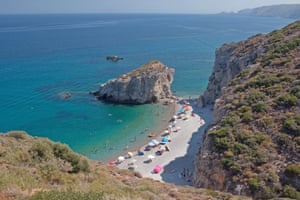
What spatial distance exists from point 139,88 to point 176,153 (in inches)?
734

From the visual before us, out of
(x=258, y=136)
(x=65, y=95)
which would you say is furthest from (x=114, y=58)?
(x=258, y=136)

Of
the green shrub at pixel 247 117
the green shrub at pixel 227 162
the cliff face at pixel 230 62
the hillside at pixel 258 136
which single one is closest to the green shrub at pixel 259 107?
the hillside at pixel 258 136

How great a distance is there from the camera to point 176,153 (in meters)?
31.9

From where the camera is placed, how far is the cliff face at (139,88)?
158 feet

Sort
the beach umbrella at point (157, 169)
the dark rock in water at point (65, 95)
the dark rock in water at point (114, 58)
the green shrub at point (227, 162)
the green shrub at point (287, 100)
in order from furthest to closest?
the dark rock in water at point (114, 58), the dark rock in water at point (65, 95), the beach umbrella at point (157, 169), the green shrub at point (287, 100), the green shrub at point (227, 162)

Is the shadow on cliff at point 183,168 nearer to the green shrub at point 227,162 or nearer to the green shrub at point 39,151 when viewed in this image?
the green shrub at point 227,162

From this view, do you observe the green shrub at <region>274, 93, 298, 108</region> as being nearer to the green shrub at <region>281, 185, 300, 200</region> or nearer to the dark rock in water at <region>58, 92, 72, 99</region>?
the green shrub at <region>281, 185, 300, 200</region>

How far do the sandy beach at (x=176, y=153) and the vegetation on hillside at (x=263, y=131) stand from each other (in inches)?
281

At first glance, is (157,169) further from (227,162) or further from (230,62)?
(230,62)

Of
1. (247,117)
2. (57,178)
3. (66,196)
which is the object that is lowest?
(247,117)

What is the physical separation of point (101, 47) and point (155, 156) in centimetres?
7348

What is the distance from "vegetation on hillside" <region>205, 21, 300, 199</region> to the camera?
49.3 feet

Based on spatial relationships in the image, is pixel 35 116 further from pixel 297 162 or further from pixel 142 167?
pixel 297 162

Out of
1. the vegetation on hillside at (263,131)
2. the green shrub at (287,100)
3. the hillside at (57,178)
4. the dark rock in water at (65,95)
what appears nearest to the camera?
the hillside at (57,178)
